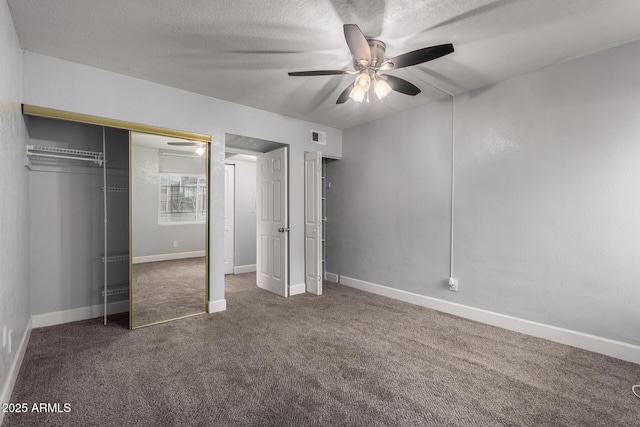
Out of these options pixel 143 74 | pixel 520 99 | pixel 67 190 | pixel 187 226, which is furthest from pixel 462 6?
pixel 67 190

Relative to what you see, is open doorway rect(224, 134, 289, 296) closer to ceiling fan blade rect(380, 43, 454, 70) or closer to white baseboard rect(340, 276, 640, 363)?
white baseboard rect(340, 276, 640, 363)

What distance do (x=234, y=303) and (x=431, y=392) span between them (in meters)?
2.72

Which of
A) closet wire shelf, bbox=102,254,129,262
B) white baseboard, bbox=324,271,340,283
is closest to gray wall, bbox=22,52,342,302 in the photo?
white baseboard, bbox=324,271,340,283

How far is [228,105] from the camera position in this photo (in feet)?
12.7

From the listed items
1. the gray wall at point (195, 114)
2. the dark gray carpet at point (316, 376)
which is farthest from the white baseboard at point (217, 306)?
the dark gray carpet at point (316, 376)

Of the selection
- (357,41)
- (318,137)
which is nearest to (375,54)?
(357,41)

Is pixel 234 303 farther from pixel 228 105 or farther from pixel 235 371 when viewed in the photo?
pixel 228 105

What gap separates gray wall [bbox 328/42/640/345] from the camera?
260 centimetres

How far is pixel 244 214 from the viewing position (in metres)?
6.14

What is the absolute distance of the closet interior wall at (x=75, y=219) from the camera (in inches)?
124

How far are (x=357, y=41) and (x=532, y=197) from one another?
237 centimetres

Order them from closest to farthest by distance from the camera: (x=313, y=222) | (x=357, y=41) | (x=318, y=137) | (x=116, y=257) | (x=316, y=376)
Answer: (x=357, y=41) → (x=316, y=376) → (x=116, y=257) → (x=313, y=222) → (x=318, y=137)

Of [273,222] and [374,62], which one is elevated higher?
[374,62]

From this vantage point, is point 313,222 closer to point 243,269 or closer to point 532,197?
point 243,269
